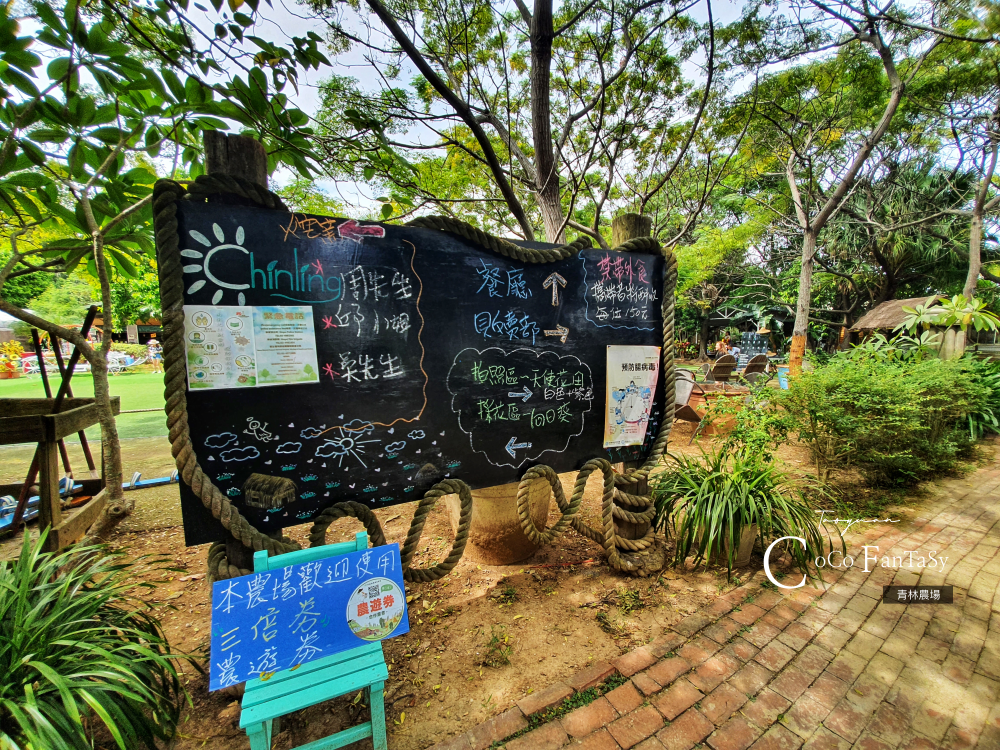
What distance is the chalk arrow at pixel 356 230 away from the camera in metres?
1.66

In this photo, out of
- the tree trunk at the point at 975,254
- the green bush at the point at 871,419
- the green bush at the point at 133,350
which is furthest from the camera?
the green bush at the point at 133,350

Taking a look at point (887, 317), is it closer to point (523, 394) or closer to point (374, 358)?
point (523, 394)

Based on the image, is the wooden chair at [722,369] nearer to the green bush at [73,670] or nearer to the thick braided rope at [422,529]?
the thick braided rope at [422,529]

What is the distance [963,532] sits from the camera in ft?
9.93

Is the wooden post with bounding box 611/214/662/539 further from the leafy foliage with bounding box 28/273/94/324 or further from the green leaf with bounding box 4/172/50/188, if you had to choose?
the leafy foliage with bounding box 28/273/94/324

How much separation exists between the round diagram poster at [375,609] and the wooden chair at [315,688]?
75 mm

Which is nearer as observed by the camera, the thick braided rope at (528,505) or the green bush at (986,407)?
the thick braided rope at (528,505)

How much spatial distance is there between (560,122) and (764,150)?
17.3 feet

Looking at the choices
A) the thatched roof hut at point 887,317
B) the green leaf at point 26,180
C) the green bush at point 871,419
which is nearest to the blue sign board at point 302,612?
the green leaf at point 26,180

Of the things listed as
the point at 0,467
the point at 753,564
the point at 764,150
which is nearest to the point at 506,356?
the point at 753,564

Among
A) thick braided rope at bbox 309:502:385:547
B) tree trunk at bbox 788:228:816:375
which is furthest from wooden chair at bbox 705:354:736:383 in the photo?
thick braided rope at bbox 309:502:385:547

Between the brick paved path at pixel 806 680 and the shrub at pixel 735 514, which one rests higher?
the shrub at pixel 735 514

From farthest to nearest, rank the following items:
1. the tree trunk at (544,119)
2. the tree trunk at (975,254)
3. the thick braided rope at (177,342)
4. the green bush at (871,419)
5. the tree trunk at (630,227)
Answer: the tree trunk at (975,254) → the green bush at (871,419) → the tree trunk at (544,119) → the tree trunk at (630,227) → the thick braided rope at (177,342)

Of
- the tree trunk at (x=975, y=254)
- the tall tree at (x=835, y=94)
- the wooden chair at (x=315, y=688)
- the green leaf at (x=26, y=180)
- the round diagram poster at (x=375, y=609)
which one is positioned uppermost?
the tall tree at (x=835, y=94)
